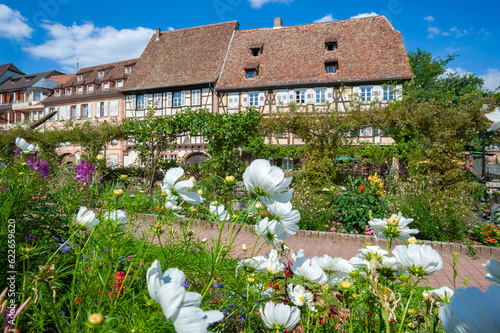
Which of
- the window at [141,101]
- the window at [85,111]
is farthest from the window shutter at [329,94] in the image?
the window at [85,111]

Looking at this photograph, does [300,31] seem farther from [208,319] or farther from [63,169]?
[208,319]

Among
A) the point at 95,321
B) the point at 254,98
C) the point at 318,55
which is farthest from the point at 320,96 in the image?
the point at 95,321

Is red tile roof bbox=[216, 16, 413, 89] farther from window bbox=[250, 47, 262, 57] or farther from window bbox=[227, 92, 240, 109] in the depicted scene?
window bbox=[227, 92, 240, 109]

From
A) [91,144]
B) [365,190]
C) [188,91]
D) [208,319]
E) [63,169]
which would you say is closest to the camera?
[208,319]

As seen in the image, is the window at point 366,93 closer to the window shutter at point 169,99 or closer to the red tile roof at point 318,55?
the red tile roof at point 318,55

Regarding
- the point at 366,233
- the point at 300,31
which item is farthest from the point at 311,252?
the point at 300,31

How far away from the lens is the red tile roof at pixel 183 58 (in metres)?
20.3

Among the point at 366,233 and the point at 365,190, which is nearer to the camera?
the point at 366,233

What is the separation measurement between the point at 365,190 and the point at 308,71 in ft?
43.8

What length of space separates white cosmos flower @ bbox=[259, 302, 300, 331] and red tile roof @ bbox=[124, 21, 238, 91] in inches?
764

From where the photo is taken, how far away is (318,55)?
1883cm

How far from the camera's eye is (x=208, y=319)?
0.60 meters

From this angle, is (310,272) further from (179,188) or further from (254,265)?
(179,188)

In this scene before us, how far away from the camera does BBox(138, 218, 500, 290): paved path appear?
12.6 feet
